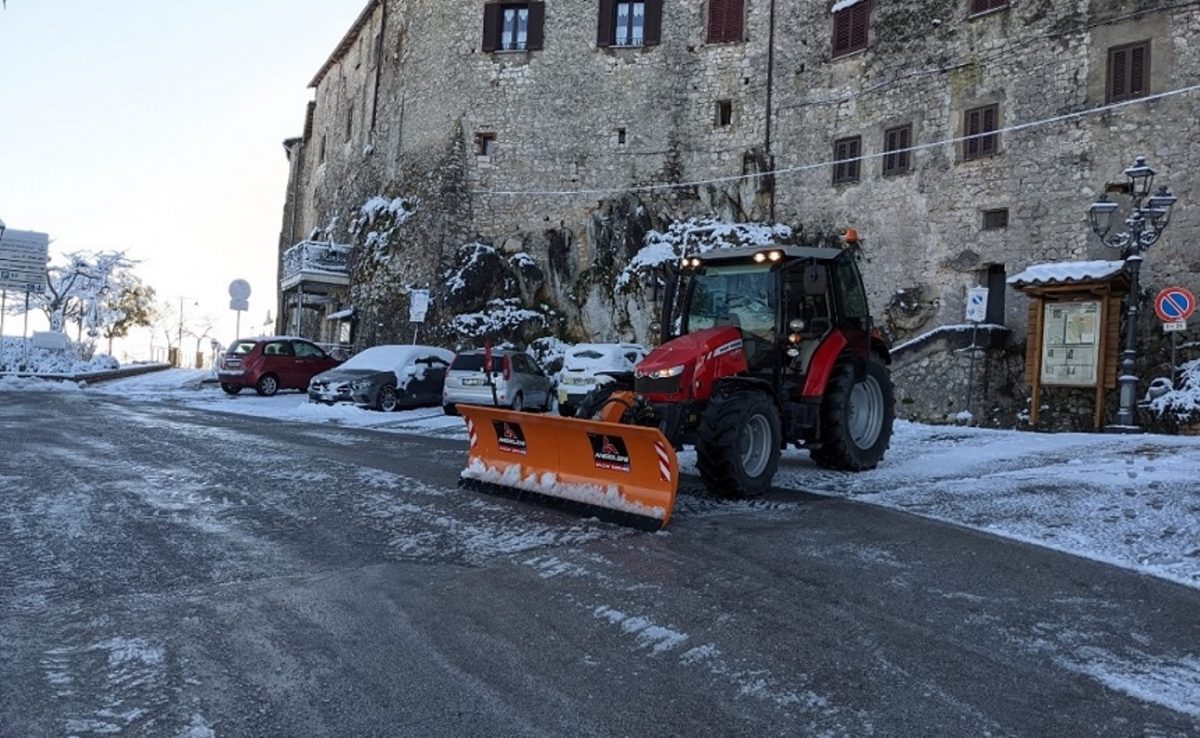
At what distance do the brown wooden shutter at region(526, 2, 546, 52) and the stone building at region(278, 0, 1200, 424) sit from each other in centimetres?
7

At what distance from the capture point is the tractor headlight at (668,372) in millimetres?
7035

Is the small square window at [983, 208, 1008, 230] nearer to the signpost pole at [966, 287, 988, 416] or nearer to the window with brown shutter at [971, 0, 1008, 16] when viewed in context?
the signpost pole at [966, 287, 988, 416]

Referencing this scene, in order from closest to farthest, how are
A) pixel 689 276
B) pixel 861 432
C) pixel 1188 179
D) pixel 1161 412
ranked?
pixel 689 276 < pixel 861 432 < pixel 1161 412 < pixel 1188 179

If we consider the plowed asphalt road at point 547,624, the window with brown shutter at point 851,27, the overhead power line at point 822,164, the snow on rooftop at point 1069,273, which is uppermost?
the window with brown shutter at point 851,27

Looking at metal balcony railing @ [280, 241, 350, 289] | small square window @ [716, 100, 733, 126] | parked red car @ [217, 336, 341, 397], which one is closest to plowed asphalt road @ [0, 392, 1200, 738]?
parked red car @ [217, 336, 341, 397]

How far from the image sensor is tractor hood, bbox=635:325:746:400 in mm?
7039

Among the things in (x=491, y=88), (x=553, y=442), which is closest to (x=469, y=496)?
(x=553, y=442)

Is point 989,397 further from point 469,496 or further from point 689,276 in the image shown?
point 469,496

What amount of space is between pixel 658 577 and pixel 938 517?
3055mm

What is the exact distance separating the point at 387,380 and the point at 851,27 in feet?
50.8

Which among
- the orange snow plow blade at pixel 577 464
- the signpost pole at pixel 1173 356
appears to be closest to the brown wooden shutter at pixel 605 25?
the signpost pole at pixel 1173 356

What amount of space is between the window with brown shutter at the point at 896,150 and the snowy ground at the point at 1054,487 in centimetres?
1074

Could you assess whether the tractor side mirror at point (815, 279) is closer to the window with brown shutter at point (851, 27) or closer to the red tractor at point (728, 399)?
the red tractor at point (728, 399)

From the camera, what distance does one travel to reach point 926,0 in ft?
70.3
